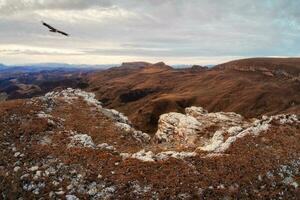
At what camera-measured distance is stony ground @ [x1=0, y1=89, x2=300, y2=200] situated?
23.6m

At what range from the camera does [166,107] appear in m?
186

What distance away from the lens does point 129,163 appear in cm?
2617

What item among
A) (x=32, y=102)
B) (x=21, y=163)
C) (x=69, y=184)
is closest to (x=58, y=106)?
(x=32, y=102)

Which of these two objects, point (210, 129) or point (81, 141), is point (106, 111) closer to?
point (210, 129)

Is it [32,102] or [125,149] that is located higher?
[32,102]

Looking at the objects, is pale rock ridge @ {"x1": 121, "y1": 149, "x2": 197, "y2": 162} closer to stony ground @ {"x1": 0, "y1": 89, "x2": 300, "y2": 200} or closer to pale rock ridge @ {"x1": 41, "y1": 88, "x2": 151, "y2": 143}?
stony ground @ {"x1": 0, "y1": 89, "x2": 300, "y2": 200}

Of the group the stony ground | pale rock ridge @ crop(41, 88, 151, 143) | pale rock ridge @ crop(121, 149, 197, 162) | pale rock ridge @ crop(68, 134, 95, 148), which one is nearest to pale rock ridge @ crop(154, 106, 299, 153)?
the stony ground

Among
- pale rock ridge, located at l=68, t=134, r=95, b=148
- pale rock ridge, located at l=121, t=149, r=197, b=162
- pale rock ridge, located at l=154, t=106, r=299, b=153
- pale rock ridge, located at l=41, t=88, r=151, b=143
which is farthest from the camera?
pale rock ridge, located at l=41, t=88, r=151, b=143

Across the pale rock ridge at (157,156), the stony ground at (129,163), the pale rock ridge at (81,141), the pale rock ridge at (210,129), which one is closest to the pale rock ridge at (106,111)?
the stony ground at (129,163)

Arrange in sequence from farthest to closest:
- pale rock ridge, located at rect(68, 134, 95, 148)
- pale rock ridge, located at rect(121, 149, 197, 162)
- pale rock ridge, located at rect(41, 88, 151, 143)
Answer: pale rock ridge, located at rect(41, 88, 151, 143) < pale rock ridge, located at rect(68, 134, 95, 148) < pale rock ridge, located at rect(121, 149, 197, 162)

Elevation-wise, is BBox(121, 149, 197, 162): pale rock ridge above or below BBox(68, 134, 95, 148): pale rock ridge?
below

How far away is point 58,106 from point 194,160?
18.4 metres

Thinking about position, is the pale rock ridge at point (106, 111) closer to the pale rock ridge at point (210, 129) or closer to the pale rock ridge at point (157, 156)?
the pale rock ridge at point (210, 129)

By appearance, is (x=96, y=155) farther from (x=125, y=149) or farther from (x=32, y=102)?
(x=32, y=102)
